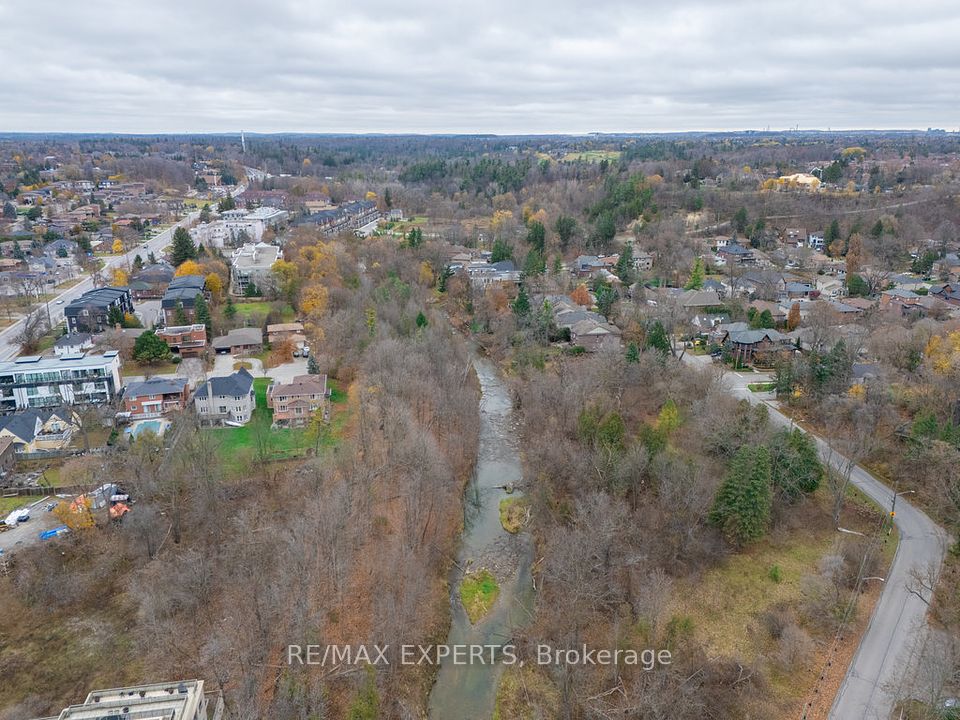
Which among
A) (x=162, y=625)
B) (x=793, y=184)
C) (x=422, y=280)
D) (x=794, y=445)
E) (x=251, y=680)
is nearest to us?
(x=251, y=680)

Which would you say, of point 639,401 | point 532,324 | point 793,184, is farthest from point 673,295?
point 793,184

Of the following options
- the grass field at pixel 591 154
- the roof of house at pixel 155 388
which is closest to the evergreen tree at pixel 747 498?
the roof of house at pixel 155 388

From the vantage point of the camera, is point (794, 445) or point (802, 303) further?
point (802, 303)

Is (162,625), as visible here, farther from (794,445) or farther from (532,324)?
(532,324)

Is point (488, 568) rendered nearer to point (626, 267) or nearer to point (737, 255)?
point (626, 267)

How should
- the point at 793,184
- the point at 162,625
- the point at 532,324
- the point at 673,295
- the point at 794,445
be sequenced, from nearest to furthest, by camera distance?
the point at 162,625, the point at 794,445, the point at 532,324, the point at 673,295, the point at 793,184

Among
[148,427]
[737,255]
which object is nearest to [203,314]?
[148,427]

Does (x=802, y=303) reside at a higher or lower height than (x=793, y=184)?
lower
